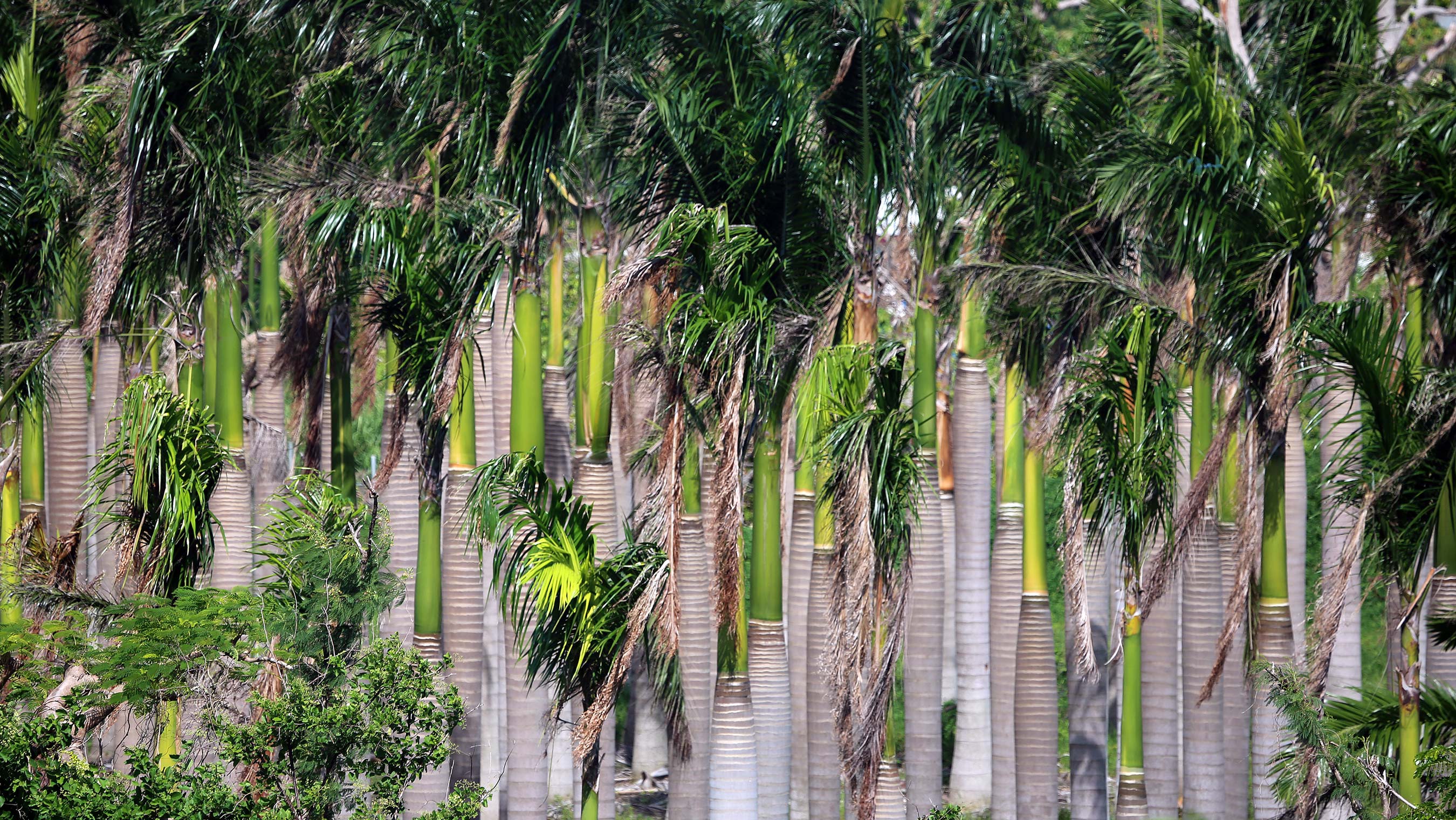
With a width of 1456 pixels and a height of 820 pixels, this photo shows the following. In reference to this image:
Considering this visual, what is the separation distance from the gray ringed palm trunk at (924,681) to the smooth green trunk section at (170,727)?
7.03 metres

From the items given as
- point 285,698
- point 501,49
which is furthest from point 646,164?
point 285,698

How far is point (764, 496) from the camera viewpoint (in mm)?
13156

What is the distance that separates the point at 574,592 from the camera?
11.8m

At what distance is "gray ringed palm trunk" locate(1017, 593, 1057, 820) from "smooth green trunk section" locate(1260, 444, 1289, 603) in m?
2.70

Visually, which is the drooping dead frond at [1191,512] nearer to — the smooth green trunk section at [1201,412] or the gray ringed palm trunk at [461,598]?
the smooth green trunk section at [1201,412]

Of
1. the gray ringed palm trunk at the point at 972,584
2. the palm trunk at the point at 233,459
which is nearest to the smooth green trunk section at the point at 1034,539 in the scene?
the gray ringed palm trunk at the point at 972,584

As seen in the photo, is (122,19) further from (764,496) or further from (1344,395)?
(1344,395)

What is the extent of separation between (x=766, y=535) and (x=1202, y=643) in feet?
16.1

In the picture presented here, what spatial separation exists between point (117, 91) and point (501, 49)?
13.4 ft

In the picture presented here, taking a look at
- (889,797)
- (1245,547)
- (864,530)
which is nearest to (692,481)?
(864,530)

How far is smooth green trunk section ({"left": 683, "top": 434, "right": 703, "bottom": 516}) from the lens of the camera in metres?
13.6

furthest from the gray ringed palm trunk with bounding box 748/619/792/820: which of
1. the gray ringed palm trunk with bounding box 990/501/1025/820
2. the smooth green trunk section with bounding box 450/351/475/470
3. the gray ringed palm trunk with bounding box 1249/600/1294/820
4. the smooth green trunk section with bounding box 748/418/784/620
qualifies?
the gray ringed palm trunk with bounding box 1249/600/1294/820

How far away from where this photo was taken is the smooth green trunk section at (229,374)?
573 inches

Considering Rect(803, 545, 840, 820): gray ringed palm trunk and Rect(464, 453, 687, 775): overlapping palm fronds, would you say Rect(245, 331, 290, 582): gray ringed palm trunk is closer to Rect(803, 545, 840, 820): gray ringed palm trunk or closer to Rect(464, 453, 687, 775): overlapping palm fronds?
Rect(464, 453, 687, 775): overlapping palm fronds
